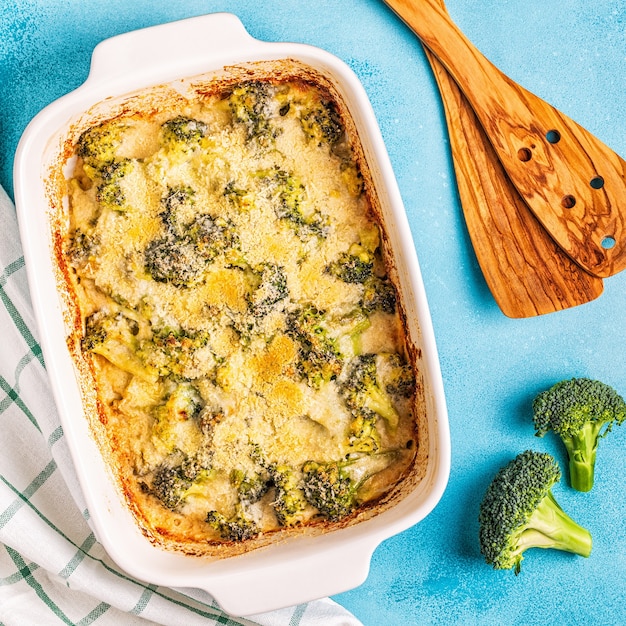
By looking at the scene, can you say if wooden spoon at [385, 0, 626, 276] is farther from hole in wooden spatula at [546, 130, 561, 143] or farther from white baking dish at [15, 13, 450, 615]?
white baking dish at [15, 13, 450, 615]

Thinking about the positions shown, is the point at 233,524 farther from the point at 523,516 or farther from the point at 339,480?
the point at 523,516

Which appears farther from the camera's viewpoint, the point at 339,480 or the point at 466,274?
the point at 466,274

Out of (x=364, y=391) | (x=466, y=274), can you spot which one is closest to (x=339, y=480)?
(x=364, y=391)

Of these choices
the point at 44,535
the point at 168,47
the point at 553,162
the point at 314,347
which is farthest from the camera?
the point at 553,162

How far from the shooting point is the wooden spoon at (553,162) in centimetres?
240

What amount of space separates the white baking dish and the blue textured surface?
0.38 meters

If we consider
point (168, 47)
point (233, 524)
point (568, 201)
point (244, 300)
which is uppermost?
point (168, 47)

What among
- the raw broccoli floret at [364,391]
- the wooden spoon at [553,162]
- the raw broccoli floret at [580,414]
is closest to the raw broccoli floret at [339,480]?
the raw broccoli floret at [364,391]

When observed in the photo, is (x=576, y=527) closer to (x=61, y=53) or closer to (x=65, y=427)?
(x=65, y=427)

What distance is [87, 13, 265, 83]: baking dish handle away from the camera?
1960 mm

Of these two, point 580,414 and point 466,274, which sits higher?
point 466,274

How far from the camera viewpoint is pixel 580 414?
2475mm

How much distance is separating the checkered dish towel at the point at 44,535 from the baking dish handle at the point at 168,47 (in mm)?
645

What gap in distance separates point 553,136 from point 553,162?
97 mm
